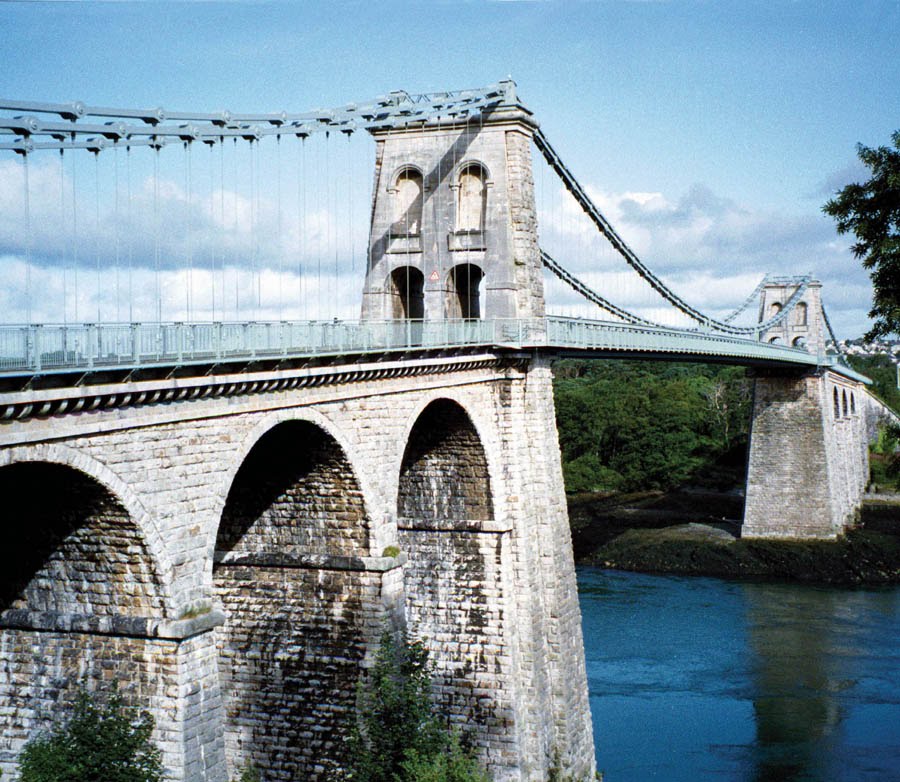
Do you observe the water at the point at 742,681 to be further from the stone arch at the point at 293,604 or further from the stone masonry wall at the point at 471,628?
the stone arch at the point at 293,604

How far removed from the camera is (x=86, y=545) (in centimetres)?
A: 1238

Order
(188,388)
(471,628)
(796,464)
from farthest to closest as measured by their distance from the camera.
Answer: (796,464), (471,628), (188,388)

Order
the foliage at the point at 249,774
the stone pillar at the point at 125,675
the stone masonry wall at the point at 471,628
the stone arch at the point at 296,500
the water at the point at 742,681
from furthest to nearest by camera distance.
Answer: the water at the point at 742,681 < the stone masonry wall at the point at 471,628 < the stone arch at the point at 296,500 < the foliage at the point at 249,774 < the stone pillar at the point at 125,675

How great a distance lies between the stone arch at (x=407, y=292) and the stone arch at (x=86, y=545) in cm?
1203

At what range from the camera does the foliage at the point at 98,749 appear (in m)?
12.2

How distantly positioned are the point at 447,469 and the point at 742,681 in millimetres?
12344

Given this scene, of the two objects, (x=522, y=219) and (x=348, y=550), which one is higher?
(x=522, y=219)

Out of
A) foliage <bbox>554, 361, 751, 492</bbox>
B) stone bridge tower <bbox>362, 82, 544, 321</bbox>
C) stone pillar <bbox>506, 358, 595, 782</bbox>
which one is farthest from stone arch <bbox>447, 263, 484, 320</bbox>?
foliage <bbox>554, 361, 751, 492</bbox>

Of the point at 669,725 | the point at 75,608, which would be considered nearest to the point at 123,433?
A: the point at 75,608

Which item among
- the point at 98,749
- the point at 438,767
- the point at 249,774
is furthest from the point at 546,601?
the point at 98,749

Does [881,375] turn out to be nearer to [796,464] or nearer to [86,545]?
[796,464]

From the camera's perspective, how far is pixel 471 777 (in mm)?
16484

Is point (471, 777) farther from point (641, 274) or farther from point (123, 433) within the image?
point (641, 274)

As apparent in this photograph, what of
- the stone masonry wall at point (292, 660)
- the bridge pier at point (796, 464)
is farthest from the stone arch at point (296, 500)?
the bridge pier at point (796, 464)
